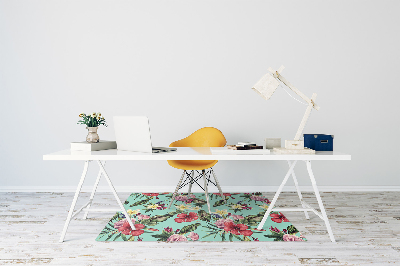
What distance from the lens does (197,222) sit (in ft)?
7.85

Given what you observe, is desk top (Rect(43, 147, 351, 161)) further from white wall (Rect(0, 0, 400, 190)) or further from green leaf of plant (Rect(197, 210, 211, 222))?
white wall (Rect(0, 0, 400, 190))

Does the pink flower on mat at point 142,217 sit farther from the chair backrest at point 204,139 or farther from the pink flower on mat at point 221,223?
the chair backrest at point 204,139

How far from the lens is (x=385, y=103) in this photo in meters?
3.42

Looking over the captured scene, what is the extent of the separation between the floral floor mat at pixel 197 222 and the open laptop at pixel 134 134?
0.65m

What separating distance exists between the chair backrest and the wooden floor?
3.25 feet

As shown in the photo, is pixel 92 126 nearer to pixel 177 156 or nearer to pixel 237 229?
pixel 177 156

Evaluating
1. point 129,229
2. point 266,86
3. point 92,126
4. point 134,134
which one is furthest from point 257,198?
point 92,126

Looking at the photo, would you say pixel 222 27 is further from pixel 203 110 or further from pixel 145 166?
pixel 145 166

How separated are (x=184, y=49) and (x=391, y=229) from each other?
8.84 feet

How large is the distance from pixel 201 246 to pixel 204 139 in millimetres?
1313

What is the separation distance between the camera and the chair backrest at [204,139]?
3.01m

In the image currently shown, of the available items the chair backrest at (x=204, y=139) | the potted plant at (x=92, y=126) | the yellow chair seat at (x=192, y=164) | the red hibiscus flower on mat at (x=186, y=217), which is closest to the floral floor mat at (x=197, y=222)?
the red hibiscus flower on mat at (x=186, y=217)

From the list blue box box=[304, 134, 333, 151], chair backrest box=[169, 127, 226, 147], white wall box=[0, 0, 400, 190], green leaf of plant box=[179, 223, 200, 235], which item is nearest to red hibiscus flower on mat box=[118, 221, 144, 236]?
green leaf of plant box=[179, 223, 200, 235]

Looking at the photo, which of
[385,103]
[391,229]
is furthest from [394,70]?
[391,229]
